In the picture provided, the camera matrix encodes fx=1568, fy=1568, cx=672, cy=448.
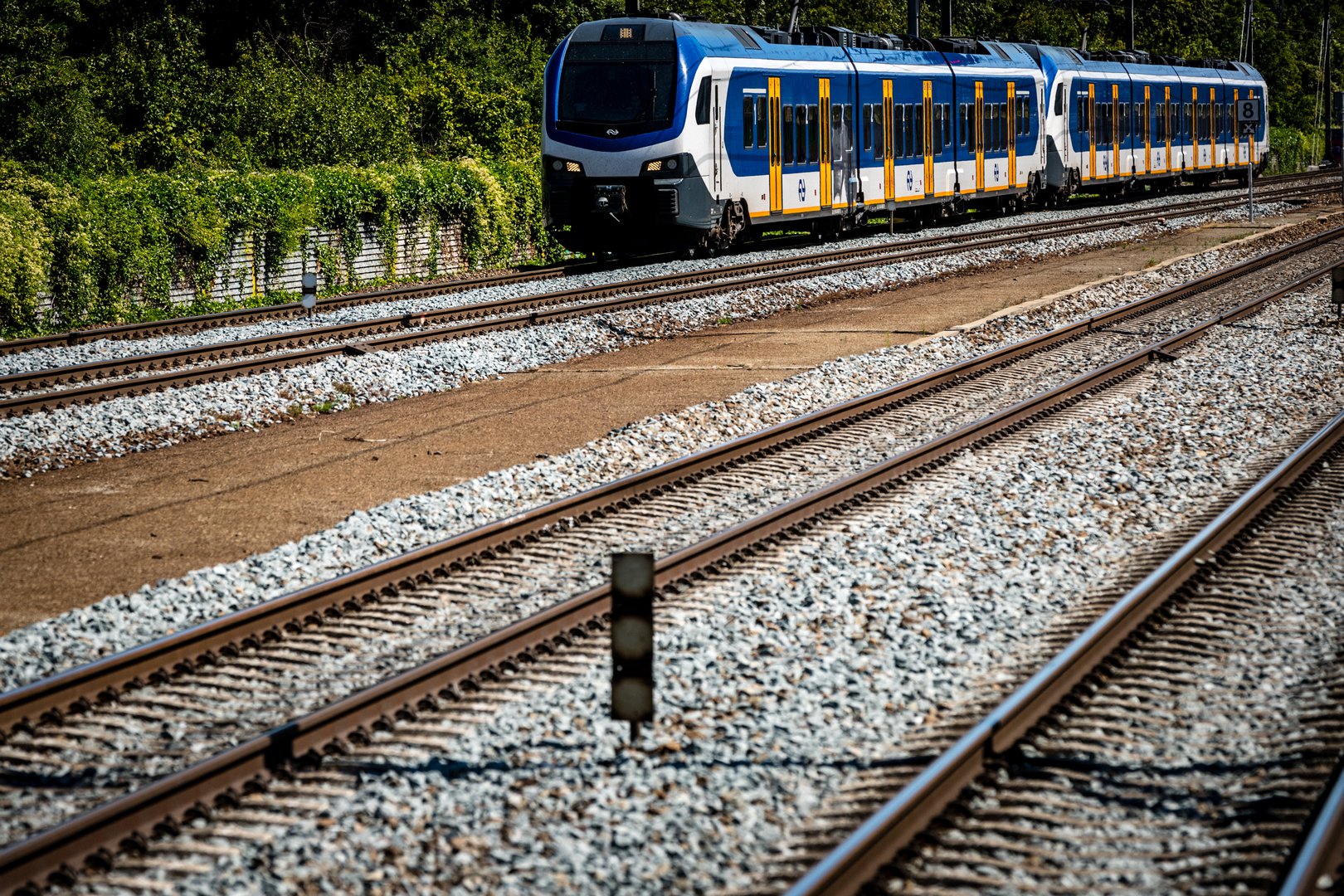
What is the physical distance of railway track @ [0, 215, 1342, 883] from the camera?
5.80 metres

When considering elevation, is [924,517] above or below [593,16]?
below

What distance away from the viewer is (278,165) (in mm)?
30594

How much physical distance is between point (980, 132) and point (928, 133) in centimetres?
312

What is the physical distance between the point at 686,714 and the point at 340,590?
239 cm

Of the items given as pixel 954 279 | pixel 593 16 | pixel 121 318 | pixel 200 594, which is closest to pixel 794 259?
pixel 954 279

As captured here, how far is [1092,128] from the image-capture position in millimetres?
41125

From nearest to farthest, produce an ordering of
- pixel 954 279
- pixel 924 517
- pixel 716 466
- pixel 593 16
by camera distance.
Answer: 1. pixel 924 517
2. pixel 716 466
3. pixel 954 279
4. pixel 593 16

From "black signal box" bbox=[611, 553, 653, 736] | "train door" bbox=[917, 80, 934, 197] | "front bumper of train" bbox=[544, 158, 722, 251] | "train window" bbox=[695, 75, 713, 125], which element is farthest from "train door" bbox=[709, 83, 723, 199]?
"black signal box" bbox=[611, 553, 653, 736]

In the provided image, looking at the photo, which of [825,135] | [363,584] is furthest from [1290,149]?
[363,584]

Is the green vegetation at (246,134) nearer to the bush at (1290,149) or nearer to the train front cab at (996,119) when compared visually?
the train front cab at (996,119)

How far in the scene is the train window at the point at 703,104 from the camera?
24.2 m

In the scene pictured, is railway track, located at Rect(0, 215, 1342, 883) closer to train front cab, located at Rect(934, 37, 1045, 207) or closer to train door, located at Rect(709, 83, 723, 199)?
train door, located at Rect(709, 83, 723, 199)

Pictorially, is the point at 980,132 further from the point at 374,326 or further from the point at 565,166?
the point at 374,326

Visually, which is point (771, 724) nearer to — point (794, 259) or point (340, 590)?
point (340, 590)
